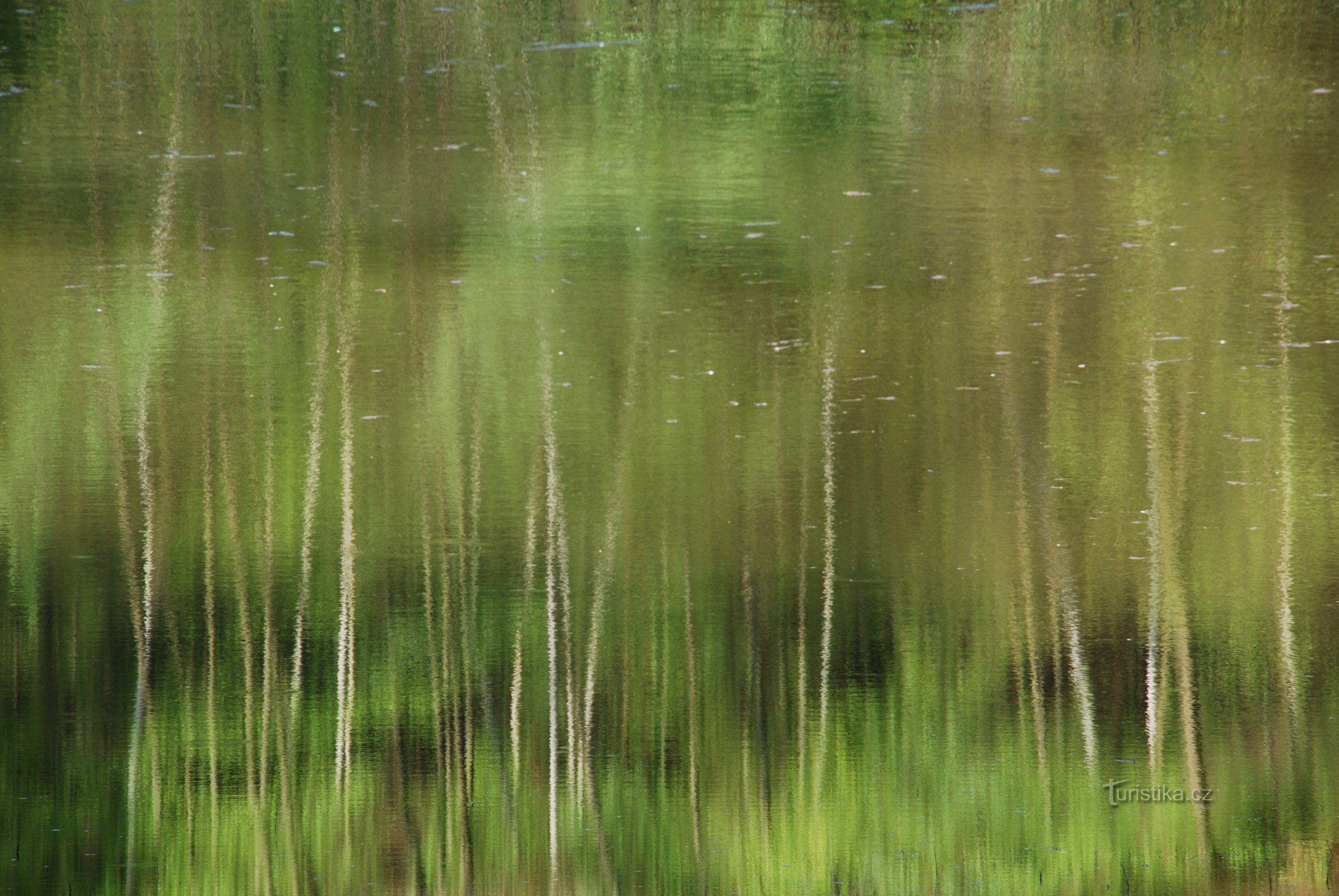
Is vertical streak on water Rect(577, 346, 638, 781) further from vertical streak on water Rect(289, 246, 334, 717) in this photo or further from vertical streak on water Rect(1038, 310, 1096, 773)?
vertical streak on water Rect(1038, 310, 1096, 773)

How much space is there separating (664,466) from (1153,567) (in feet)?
8.08

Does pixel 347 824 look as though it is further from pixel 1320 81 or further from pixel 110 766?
pixel 1320 81

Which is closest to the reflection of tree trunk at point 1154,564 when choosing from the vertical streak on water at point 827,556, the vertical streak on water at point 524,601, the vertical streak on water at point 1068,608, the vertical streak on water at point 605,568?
the vertical streak on water at point 1068,608

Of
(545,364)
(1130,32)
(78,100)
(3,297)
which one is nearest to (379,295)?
(545,364)

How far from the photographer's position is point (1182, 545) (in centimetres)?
767

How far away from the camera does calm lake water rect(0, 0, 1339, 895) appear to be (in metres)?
6.33

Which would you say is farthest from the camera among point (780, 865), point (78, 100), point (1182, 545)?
point (78, 100)

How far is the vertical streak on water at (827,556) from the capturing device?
6719 millimetres

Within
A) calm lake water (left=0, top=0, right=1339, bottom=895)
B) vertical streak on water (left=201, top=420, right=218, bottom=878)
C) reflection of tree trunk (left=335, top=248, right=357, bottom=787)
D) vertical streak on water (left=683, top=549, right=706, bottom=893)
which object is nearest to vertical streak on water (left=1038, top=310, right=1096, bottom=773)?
calm lake water (left=0, top=0, right=1339, bottom=895)

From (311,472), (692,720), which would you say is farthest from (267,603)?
(692,720)

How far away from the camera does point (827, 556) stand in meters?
7.67

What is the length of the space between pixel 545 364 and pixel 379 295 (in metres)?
1.37

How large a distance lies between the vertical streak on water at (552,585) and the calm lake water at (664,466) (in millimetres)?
29

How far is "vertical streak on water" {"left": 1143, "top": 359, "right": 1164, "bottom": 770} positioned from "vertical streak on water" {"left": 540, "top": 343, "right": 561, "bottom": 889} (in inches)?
95.1
